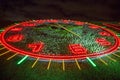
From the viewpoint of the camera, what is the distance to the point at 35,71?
1404 millimetres

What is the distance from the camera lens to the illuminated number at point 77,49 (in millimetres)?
1680

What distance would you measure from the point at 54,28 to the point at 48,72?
2.82ft

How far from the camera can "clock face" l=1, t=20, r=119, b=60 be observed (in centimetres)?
166

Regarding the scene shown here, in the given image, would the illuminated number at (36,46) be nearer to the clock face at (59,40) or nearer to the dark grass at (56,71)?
the clock face at (59,40)

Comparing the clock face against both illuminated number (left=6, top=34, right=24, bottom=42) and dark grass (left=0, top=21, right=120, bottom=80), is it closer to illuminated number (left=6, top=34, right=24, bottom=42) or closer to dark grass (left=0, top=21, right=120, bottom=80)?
illuminated number (left=6, top=34, right=24, bottom=42)

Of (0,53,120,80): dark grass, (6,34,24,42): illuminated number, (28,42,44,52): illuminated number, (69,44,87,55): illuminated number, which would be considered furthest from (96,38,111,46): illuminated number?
(6,34,24,42): illuminated number

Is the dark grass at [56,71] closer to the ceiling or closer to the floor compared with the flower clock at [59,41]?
closer to the floor

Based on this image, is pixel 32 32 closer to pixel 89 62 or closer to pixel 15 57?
pixel 15 57

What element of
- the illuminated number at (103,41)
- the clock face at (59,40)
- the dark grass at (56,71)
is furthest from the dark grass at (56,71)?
the illuminated number at (103,41)

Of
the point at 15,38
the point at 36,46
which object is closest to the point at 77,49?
the point at 36,46

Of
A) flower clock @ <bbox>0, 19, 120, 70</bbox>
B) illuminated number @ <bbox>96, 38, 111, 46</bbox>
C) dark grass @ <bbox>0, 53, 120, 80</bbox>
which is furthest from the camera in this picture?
illuminated number @ <bbox>96, 38, 111, 46</bbox>

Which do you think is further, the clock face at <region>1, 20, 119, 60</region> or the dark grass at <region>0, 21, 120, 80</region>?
the clock face at <region>1, 20, 119, 60</region>

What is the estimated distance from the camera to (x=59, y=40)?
6.17ft

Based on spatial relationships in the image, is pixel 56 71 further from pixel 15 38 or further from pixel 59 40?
pixel 15 38
